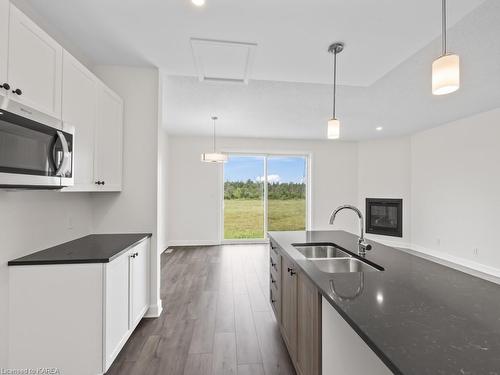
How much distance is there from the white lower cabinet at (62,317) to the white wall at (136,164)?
93cm

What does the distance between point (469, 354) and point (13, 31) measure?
247 cm

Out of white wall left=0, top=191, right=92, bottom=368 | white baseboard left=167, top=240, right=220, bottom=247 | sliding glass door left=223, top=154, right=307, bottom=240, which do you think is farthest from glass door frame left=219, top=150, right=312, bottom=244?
white wall left=0, top=191, right=92, bottom=368

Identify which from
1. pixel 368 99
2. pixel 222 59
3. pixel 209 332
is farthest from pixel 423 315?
pixel 368 99

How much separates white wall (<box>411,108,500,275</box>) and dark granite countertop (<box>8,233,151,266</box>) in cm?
558

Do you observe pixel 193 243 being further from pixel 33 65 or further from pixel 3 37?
pixel 3 37

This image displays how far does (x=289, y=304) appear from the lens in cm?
183

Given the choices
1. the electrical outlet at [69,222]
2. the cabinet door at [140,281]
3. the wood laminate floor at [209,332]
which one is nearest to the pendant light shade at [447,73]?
the wood laminate floor at [209,332]

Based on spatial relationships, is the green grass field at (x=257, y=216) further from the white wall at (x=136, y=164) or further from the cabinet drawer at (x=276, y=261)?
the cabinet drawer at (x=276, y=261)

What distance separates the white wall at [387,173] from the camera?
577 centimetres

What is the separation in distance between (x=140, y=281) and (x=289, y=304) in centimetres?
151

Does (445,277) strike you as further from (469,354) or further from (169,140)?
(169,140)

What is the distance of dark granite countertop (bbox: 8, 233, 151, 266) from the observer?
5.27 feet

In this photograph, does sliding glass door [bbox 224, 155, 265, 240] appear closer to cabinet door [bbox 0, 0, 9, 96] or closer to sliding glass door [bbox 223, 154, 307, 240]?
sliding glass door [bbox 223, 154, 307, 240]

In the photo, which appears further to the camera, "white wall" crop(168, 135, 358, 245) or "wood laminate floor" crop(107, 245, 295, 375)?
"white wall" crop(168, 135, 358, 245)
